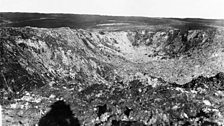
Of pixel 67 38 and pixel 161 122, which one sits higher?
pixel 67 38

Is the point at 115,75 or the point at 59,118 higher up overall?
the point at 115,75

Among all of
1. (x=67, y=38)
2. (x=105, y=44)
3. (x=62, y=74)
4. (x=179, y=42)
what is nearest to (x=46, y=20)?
(x=67, y=38)

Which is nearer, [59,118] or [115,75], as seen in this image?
[59,118]

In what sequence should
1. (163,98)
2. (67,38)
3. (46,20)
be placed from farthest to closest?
1. (46,20)
2. (67,38)
3. (163,98)

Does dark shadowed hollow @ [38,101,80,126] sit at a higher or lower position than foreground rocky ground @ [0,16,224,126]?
lower

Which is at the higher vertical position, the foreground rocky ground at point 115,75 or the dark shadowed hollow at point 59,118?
the foreground rocky ground at point 115,75

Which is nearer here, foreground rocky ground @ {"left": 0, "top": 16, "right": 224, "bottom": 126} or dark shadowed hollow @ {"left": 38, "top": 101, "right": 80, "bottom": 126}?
dark shadowed hollow @ {"left": 38, "top": 101, "right": 80, "bottom": 126}

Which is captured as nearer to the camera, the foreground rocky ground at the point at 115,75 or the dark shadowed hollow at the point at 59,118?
the dark shadowed hollow at the point at 59,118

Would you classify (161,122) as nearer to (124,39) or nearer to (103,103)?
(103,103)
